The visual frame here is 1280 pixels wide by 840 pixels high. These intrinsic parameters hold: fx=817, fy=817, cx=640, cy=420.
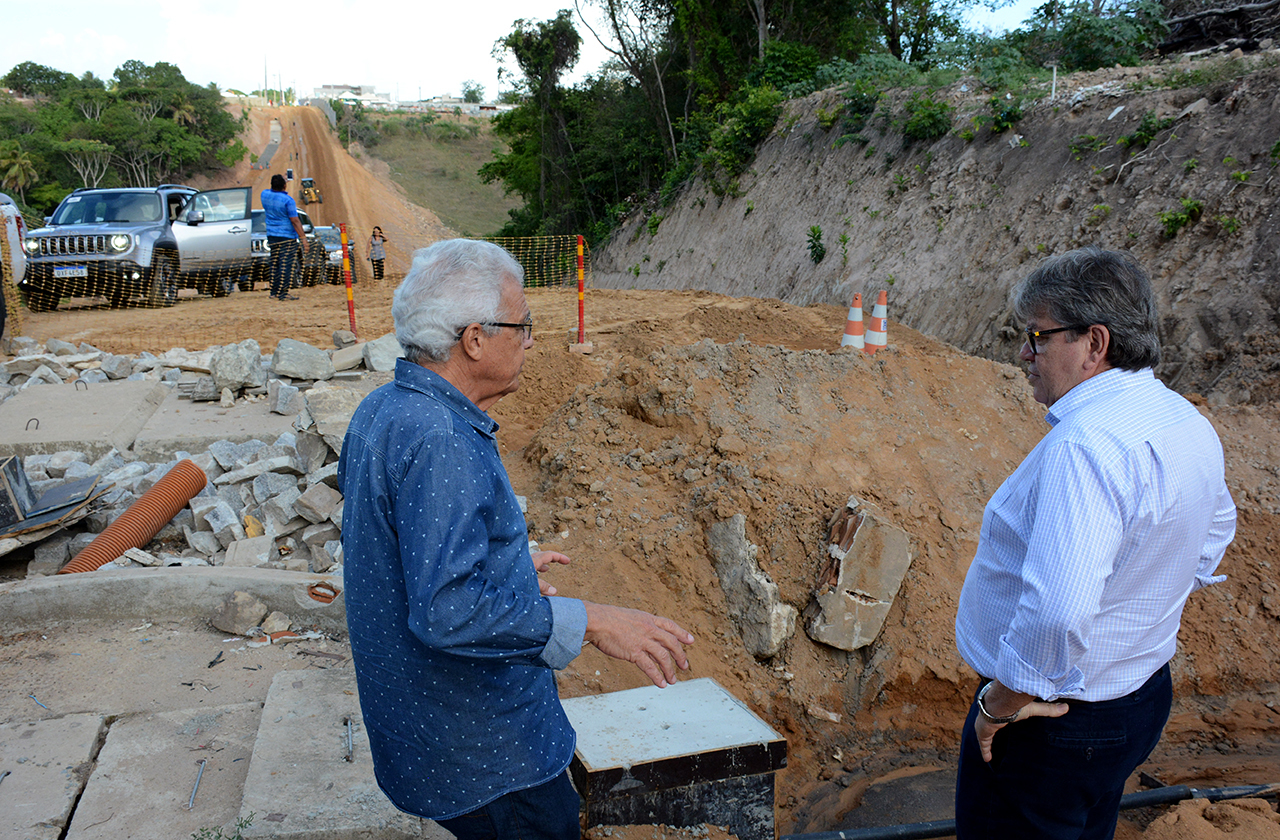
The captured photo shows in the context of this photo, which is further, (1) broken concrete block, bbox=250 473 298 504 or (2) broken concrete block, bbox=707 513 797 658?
(1) broken concrete block, bbox=250 473 298 504

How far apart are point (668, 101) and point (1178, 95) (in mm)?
18238

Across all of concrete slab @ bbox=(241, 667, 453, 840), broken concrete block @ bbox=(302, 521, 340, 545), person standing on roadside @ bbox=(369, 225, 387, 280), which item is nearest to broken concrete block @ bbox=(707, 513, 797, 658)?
concrete slab @ bbox=(241, 667, 453, 840)

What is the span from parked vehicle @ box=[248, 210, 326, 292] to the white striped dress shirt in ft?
51.2

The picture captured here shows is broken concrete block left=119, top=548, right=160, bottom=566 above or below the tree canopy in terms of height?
below

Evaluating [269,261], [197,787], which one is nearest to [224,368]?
[197,787]

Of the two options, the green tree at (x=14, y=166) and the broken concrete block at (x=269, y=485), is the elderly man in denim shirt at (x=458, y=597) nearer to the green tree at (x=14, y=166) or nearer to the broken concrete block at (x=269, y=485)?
the broken concrete block at (x=269, y=485)

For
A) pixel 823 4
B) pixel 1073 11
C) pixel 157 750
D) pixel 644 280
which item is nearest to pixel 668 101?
pixel 823 4

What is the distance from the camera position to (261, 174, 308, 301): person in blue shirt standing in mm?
14547

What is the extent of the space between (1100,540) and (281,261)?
15592 mm

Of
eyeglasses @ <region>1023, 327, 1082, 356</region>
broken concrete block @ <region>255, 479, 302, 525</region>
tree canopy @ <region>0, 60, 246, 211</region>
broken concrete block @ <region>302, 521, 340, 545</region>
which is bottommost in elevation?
broken concrete block @ <region>302, 521, 340, 545</region>

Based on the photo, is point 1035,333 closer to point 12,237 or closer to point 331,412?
point 331,412

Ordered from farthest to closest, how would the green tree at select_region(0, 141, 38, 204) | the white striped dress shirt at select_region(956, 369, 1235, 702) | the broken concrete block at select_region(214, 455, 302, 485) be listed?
the green tree at select_region(0, 141, 38, 204), the broken concrete block at select_region(214, 455, 302, 485), the white striped dress shirt at select_region(956, 369, 1235, 702)

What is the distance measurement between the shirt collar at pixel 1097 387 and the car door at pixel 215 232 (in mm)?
16131

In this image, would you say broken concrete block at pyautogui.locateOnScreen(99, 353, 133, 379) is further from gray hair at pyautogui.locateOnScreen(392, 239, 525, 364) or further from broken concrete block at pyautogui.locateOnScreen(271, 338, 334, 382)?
gray hair at pyautogui.locateOnScreen(392, 239, 525, 364)
